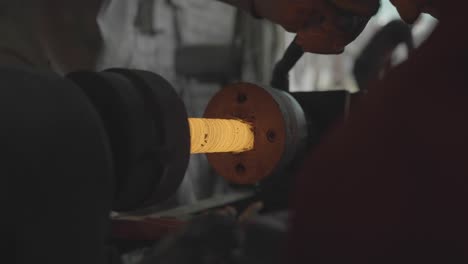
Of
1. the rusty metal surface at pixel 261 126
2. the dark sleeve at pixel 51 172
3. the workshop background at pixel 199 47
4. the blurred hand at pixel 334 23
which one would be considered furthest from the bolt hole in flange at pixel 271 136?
the workshop background at pixel 199 47

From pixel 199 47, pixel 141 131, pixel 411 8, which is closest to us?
pixel 141 131

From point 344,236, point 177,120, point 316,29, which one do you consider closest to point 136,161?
point 177,120

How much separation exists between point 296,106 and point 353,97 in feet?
0.50

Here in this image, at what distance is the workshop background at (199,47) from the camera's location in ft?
3.72

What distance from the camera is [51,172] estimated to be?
39 cm

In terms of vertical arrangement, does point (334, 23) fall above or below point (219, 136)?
above

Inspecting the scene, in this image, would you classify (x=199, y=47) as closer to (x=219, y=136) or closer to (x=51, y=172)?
(x=219, y=136)

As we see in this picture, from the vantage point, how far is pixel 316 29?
2.38 feet

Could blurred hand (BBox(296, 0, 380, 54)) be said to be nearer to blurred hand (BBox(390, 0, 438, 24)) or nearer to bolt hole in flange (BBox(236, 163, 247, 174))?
blurred hand (BBox(390, 0, 438, 24))

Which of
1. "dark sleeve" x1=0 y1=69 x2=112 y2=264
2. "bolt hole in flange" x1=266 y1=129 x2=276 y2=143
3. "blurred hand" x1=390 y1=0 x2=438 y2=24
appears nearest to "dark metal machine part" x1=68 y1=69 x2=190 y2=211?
"dark sleeve" x1=0 y1=69 x2=112 y2=264

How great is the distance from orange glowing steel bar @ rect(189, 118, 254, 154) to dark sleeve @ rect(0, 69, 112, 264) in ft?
0.62

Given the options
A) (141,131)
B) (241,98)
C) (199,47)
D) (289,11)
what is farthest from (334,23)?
(199,47)

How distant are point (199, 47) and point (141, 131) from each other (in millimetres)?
994

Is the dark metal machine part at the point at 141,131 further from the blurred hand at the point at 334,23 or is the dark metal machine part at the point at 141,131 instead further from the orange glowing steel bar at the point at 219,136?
the blurred hand at the point at 334,23
